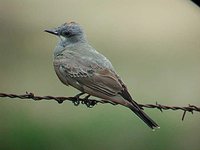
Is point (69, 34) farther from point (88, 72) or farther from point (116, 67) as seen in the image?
point (116, 67)

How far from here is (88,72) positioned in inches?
309

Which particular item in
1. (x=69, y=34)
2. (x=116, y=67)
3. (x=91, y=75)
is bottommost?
(x=91, y=75)

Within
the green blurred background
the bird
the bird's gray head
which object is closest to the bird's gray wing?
the bird

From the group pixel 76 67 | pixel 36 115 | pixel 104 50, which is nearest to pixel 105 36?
pixel 104 50

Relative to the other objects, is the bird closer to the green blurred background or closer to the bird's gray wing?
the bird's gray wing

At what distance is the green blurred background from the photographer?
12250mm

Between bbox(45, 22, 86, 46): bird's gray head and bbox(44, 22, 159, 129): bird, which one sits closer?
bbox(44, 22, 159, 129): bird

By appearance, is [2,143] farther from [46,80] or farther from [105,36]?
[105,36]

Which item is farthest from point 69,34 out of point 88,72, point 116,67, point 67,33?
point 116,67

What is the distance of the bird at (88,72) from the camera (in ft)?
24.7

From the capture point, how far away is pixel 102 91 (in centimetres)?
766

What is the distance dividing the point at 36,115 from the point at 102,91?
5247 millimetres

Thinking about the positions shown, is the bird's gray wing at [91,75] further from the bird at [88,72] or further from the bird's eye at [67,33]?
the bird's eye at [67,33]

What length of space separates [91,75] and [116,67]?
6613 millimetres
